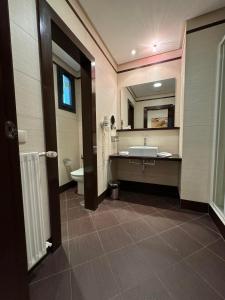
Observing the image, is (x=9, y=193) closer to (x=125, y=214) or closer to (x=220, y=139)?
(x=125, y=214)

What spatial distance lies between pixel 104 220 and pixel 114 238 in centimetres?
36

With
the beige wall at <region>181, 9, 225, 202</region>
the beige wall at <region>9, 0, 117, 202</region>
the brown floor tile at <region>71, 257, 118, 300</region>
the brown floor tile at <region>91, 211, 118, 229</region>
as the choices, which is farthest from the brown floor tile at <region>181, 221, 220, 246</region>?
the beige wall at <region>9, 0, 117, 202</region>

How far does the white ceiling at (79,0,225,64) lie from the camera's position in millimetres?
1604

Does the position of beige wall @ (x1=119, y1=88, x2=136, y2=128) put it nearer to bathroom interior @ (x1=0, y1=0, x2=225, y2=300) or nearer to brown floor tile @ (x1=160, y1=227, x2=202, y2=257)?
bathroom interior @ (x1=0, y1=0, x2=225, y2=300)

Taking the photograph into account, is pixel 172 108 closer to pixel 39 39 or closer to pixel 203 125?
pixel 203 125

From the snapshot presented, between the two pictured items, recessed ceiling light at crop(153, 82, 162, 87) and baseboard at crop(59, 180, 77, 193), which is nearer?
recessed ceiling light at crop(153, 82, 162, 87)

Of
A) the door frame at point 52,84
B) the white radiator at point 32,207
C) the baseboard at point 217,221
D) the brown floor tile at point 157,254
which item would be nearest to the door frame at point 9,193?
the white radiator at point 32,207

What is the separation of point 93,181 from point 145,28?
2216 millimetres

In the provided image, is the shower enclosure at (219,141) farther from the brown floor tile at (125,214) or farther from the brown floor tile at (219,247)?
the brown floor tile at (125,214)

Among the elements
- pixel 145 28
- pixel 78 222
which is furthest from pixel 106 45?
pixel 78 222

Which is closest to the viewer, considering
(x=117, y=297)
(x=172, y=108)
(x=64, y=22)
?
(x=117, y=297)

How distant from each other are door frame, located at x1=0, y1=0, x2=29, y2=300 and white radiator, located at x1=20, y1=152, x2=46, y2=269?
0.93ft

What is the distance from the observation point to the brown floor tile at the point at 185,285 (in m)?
0.91

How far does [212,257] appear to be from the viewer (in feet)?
4.00
